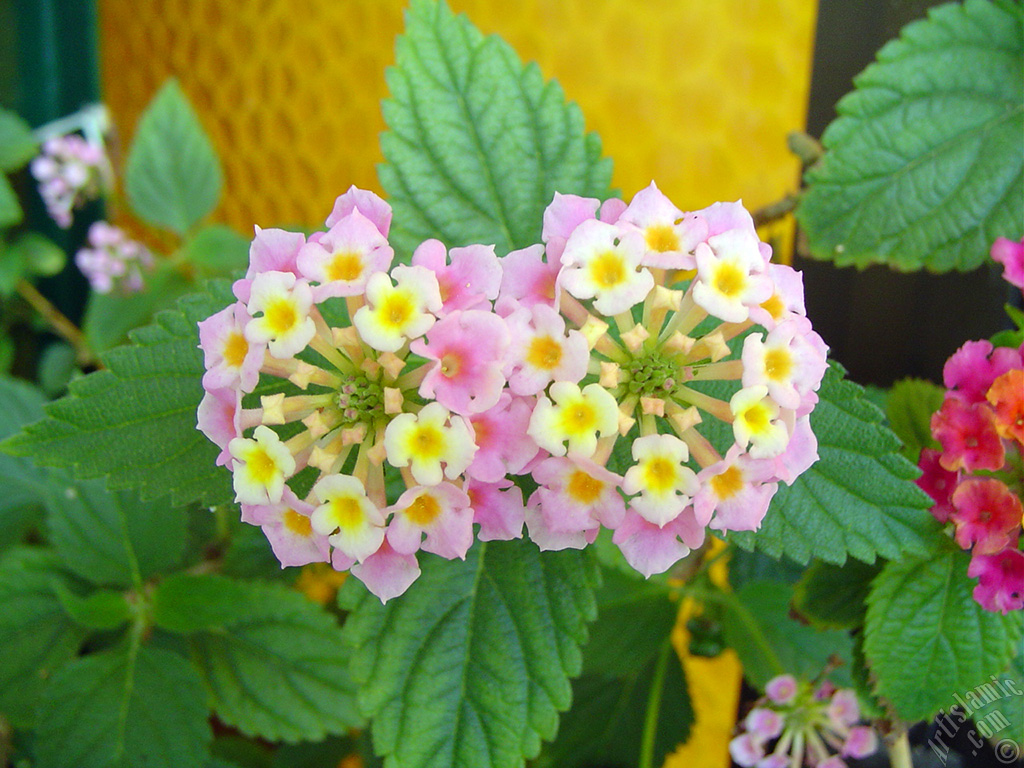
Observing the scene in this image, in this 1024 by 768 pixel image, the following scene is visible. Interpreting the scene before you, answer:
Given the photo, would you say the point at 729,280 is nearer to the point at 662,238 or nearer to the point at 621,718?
the point at 662,238

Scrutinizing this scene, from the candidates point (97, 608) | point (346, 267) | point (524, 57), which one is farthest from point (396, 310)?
point (524, 57)

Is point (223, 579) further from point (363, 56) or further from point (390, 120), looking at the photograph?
point (363, 56)

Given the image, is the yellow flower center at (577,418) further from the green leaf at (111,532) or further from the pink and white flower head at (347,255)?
the green leaf at (111,532)

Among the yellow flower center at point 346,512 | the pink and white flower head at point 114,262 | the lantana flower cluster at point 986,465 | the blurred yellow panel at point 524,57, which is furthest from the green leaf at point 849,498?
the pink and white flower head at point 114,262

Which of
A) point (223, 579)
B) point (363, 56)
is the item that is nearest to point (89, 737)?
point (223, 579)

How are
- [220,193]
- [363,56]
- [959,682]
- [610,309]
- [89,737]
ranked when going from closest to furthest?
1. [610,309]
2. [959,682]
3. [89,737]
4. [363,56]
5. [220,193]
